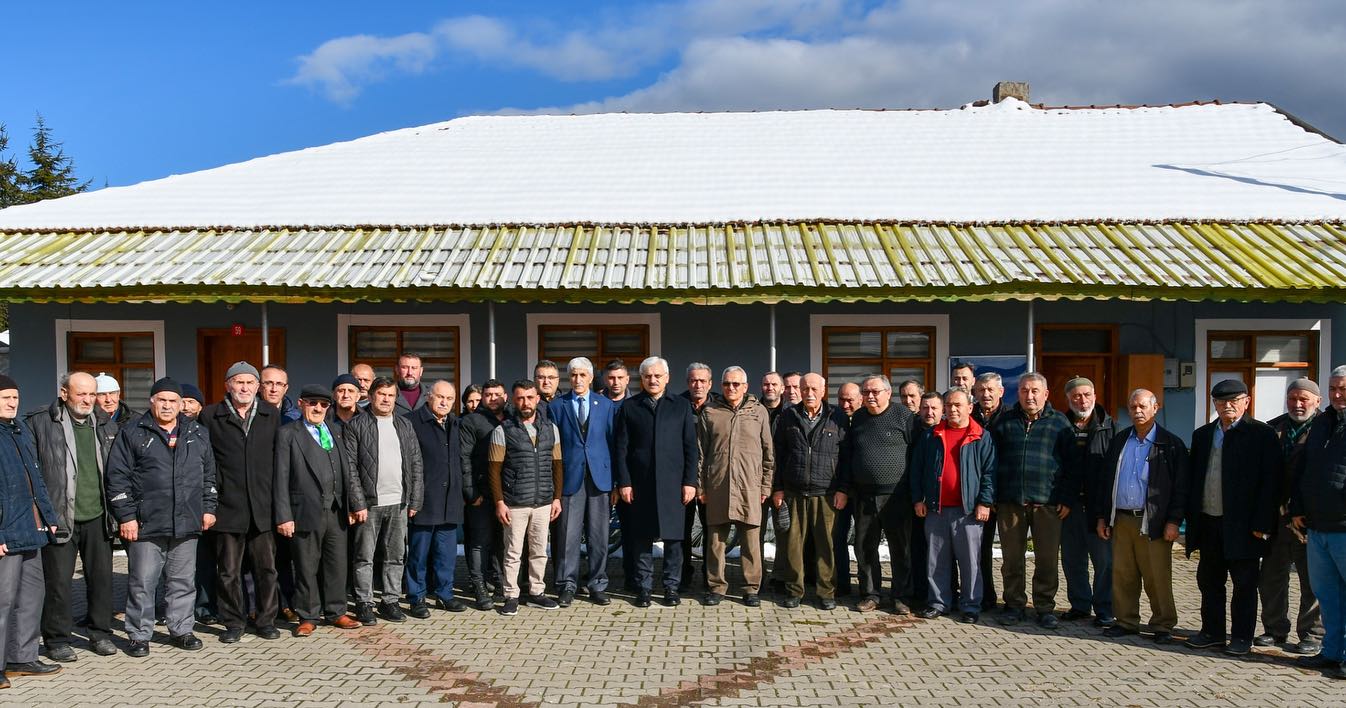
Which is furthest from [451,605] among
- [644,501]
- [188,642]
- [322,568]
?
[188,642]

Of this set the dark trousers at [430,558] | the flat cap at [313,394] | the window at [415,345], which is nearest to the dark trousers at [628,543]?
the dark trousers at [430,558]

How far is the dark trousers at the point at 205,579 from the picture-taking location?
19.6 ft

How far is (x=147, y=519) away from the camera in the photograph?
210 inches

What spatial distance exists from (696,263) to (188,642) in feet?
17.1

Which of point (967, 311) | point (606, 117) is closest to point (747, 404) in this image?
point (967, 311)

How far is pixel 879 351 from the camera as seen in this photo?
938 centimetres

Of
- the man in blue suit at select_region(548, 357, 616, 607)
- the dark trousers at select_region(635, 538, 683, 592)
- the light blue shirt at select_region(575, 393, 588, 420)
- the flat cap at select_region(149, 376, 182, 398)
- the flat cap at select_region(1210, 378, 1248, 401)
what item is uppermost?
the flat cap at select_region(149, 376, 182, 398)

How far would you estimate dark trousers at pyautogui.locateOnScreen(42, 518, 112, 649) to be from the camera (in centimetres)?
525

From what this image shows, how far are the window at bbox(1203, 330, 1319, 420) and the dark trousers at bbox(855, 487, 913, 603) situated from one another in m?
4.87

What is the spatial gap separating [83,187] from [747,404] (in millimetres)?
31995

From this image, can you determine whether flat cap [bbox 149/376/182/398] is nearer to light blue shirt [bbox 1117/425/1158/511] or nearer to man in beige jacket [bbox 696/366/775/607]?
man in beige jacket [bbox 696/366/775/607]

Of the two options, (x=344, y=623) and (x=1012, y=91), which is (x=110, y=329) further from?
(x=1012, y=91)

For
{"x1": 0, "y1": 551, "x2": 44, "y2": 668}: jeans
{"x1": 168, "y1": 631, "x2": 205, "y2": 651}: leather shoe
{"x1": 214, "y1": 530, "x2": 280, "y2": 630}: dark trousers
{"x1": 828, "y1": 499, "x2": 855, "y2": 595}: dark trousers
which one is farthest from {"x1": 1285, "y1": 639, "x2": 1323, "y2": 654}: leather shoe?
{"x1": 0, "y1": 551, "x2": 44, "y2": 668}: jeans

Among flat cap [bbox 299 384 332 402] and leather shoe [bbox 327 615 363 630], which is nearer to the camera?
flat cap [bbox 299 384 332 402]
